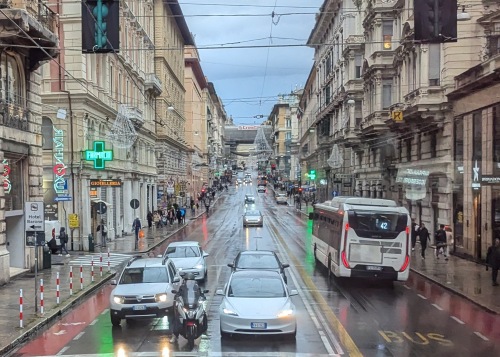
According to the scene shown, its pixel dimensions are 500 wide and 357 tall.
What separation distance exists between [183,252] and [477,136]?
49.2 feet

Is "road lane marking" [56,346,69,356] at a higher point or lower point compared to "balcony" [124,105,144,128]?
lower

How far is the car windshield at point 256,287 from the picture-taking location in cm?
1402

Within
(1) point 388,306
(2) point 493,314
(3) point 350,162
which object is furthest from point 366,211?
(3) point 350,162

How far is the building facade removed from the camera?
882 inches

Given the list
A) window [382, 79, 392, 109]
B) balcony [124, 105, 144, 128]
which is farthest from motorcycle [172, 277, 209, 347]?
window [382, 79, 392, 109]

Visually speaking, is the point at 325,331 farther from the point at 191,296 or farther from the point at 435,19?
the point at 435,19

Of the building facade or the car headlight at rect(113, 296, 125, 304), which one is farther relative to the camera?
the building facade

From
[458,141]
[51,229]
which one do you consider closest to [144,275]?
[51,229]

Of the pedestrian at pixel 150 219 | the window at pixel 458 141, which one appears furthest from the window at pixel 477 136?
Answer: the pedestrian at pixel 150 219

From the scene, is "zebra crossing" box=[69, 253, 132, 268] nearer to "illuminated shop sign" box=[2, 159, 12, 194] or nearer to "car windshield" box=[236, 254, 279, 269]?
"illuminated shop sign" box=[2, 159, 12, 194]

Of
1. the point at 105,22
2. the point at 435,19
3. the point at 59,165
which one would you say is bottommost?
the point at 59,165

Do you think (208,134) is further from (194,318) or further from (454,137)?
(194,318)

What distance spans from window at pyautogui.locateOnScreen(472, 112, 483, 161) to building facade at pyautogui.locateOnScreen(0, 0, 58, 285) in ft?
62.8

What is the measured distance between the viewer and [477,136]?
28.7 m
